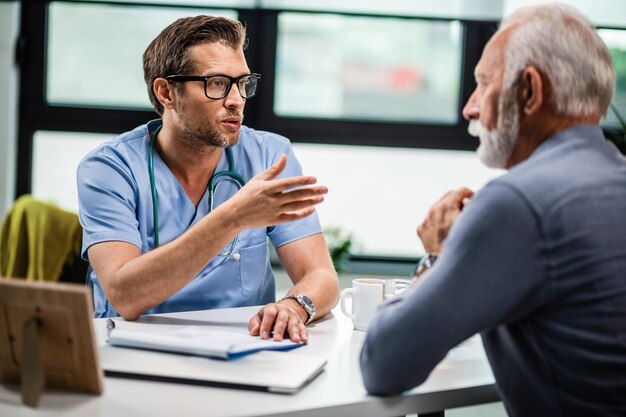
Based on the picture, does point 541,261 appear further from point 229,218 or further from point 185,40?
point 185,40

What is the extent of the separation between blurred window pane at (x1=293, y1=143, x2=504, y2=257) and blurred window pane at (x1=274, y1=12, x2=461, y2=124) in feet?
0.61

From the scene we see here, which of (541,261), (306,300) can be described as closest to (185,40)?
(306,300)

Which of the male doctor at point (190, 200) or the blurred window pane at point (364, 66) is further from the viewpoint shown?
the blurred window pane at point (364, 66)

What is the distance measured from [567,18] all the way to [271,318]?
772 mm

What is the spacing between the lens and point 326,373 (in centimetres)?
139

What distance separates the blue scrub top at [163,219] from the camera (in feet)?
6.08

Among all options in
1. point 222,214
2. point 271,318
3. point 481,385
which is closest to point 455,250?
point 481,385

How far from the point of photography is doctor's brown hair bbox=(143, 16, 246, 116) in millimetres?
2012

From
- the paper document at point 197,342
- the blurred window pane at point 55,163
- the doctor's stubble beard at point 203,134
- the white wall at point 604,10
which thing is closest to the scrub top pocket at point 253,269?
the doctor's stubble beard at point 203,134

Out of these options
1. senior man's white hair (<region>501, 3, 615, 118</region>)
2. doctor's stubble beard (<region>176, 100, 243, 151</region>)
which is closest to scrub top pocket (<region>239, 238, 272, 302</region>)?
doctor's stubble beard (<region>176, 100, 243, 151</region>)

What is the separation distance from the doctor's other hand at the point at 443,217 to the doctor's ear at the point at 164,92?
896 mm

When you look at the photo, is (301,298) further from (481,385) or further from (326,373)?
(481,385)

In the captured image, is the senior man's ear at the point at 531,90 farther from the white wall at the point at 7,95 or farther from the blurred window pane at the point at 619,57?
the white wall at the point at 7,95

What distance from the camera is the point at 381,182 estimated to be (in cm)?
380
